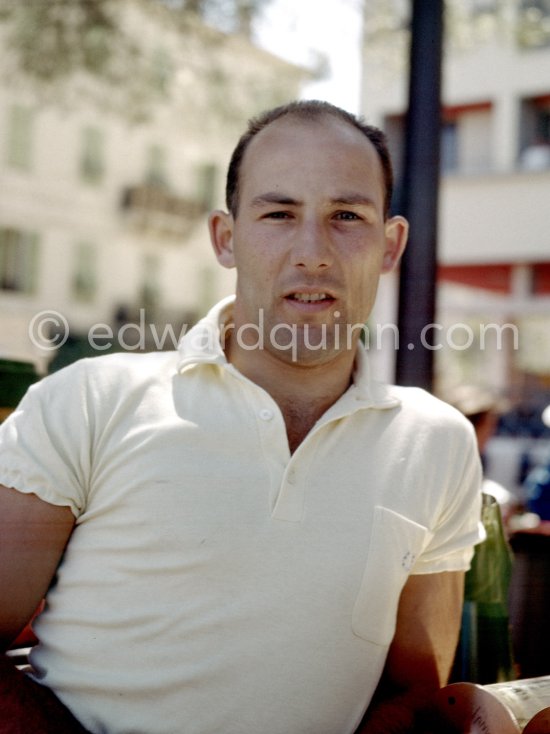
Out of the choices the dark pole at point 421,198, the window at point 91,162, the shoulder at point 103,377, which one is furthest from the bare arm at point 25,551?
the window at point 91,162

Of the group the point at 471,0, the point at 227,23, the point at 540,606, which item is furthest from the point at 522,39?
the point at 540,606

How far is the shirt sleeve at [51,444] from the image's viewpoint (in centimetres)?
139

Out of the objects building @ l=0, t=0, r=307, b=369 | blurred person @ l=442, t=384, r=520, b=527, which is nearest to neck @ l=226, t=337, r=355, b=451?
blurred person @ l=442, t=384, r=520, b=527

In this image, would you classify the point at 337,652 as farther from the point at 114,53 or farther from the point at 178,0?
the point at 114,53

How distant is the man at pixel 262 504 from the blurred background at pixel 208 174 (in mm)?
425

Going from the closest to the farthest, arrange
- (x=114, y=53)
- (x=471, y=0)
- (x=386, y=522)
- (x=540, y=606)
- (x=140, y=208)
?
(x=386, y=522) < (x=540, y=606) < (x=471, y=0) < (x=114, y=53) < (x=140, y=208)

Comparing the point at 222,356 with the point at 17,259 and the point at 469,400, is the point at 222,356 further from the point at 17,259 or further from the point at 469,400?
the point at 17,259

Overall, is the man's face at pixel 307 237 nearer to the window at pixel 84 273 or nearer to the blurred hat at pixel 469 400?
the blurred hat at pixel 469 400

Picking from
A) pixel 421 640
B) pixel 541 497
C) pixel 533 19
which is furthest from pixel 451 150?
pixel 421 640

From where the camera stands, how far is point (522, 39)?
16.8 ft

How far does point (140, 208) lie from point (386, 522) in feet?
60.3

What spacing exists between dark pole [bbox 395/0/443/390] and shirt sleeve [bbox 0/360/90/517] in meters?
1.39

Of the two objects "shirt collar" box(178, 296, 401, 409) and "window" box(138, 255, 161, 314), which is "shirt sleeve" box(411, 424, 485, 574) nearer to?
"shirt collar" box(178, 296, 401, 409)

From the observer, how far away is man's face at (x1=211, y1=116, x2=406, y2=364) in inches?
63.4
